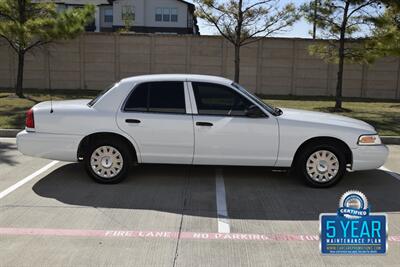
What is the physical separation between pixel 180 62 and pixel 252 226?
19.5m

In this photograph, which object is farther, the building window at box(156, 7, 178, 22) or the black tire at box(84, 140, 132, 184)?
the building window at box(156, 7, 178, 22)

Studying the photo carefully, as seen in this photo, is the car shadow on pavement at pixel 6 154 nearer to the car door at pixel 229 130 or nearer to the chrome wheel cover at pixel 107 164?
the chrome wheel cover at pixel 107 164

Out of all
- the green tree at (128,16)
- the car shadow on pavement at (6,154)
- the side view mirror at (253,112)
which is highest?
the green tree at (128,16)

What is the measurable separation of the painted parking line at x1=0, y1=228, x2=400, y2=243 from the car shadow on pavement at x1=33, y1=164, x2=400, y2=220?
54 cm

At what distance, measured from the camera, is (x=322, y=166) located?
6059mm

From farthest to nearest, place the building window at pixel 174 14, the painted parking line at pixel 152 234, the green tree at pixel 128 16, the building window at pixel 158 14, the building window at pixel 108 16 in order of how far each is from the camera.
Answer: the building window at pixel 108 16
the building window at pixel 158 14
the building window at pixel 174 14
the green tree at pixel 128 16
the painted parking line at pixel 152 234

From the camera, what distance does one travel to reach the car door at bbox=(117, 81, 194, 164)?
5980 mm

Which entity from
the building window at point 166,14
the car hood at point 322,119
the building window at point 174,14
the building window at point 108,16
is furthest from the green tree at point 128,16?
the car hood at point 322,119

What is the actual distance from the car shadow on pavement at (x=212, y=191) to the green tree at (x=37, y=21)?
10.3 m

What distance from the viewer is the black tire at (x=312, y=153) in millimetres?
5996

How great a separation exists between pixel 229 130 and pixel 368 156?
6.44ft

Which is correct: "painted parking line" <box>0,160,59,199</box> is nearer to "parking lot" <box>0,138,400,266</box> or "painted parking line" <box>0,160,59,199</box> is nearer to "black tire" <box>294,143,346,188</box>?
"parking lot" <box>0,138,400,266</box>

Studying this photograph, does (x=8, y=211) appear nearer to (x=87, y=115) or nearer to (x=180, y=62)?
(x=87, y=115)

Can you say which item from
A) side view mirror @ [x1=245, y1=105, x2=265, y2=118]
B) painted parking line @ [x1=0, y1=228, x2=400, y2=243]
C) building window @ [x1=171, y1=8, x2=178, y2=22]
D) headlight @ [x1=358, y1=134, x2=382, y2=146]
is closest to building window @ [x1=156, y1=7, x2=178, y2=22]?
building window @ [x1=171, y1=8, x2=178, y2=22]
